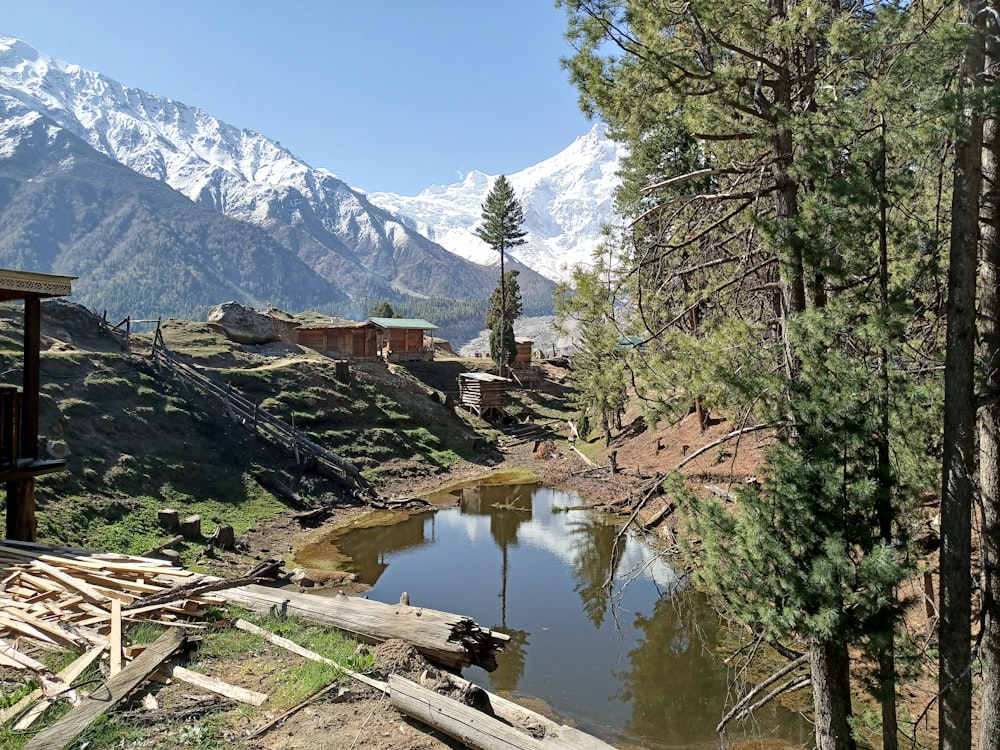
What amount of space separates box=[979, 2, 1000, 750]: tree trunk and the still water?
3.03 metres

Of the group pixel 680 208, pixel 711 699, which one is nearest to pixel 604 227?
pixel 680 208

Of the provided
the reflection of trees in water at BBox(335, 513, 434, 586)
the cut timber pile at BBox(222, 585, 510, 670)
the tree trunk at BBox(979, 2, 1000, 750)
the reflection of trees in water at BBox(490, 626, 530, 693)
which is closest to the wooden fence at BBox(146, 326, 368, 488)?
the reflection of trees in water at BBox(335, 513, 434, 586)

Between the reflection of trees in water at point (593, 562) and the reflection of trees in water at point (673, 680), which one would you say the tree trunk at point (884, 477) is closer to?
the reflection of trees in water at point (673, 680)

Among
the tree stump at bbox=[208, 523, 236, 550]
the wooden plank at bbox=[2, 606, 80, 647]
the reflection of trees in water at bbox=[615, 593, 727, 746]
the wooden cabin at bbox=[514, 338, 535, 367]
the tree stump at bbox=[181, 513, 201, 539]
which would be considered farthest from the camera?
the wooden cabin at bbox=[514, 338, 535, 367]

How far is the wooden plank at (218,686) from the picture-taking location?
241 inches

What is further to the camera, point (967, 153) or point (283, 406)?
point (283, 406)

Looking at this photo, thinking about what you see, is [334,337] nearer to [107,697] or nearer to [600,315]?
[600,315]

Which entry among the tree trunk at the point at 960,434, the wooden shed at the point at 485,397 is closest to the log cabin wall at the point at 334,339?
the wooden shed at the point at 485,397

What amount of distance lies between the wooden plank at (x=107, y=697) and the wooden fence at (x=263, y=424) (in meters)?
18.9

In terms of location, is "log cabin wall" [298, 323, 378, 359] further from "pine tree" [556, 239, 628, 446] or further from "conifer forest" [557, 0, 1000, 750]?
"conifer forest" [557, 0, 1000, 750]

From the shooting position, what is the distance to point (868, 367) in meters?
6.31

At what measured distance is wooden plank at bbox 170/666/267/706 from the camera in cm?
612

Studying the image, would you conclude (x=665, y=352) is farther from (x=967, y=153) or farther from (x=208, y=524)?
(x=208, y=524)

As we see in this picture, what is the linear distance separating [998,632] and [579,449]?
29.2 m
